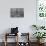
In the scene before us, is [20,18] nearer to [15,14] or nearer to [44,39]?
[15,14]

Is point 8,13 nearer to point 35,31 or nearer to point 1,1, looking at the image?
point 1,1

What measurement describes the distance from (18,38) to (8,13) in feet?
3.91

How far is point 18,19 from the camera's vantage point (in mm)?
7180

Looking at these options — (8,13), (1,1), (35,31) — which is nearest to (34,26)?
(35,31)

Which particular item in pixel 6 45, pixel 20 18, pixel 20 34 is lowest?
pixel 6 45

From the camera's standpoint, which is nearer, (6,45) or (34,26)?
(6,45)

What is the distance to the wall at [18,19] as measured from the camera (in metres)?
7.11

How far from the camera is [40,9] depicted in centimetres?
718

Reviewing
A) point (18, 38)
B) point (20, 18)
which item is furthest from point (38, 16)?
point (18, 38)

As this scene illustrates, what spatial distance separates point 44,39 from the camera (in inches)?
265

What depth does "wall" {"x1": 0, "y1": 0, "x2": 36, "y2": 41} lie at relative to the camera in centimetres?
711

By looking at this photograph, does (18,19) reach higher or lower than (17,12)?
lower

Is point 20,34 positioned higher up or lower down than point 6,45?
higher up

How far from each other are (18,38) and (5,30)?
2.29ft
